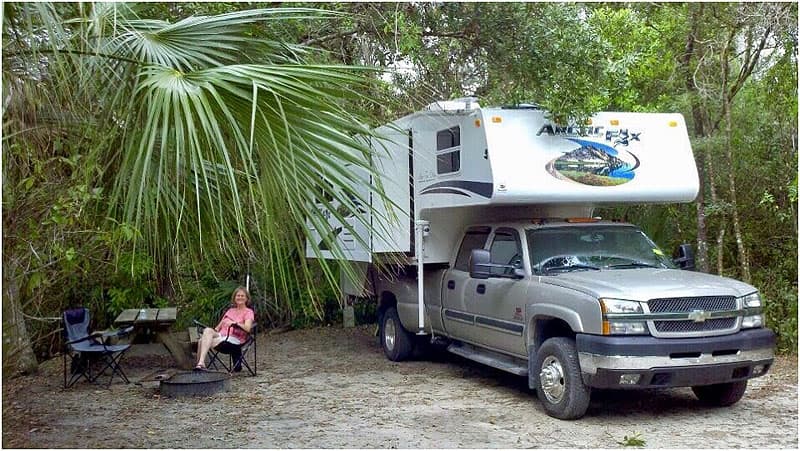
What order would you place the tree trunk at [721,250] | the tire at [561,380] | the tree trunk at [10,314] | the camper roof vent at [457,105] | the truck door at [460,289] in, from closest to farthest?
the tree trunk at [10,314] → the tire at [561,380] → the camper roof vent at [457,105] → the truck door at [460,289] → the tree trunk at [721,250]

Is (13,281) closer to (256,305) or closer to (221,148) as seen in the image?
(221,148)

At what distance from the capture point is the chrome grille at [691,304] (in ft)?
22.8

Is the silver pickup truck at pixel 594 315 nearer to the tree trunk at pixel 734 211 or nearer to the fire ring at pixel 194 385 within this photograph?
the fire ring at pixel 194 385

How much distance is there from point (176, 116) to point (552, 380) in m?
4.25

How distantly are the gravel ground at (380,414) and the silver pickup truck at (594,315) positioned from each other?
365mm

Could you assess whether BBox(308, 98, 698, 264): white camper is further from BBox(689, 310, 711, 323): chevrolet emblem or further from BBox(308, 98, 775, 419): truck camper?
BBox(689, 310, 711, 323): chevrolet emblem

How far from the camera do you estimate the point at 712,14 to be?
1184 cm

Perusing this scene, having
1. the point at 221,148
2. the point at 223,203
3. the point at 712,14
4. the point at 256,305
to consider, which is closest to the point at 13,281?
the point at 223,203

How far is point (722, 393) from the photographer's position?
7.72 m

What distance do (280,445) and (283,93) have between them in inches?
120

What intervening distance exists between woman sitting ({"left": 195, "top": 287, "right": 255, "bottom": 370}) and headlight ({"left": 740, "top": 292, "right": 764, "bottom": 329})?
5.24m

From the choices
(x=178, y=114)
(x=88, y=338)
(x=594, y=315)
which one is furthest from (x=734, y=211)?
(x=178, y=114)

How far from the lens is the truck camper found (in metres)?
6.94

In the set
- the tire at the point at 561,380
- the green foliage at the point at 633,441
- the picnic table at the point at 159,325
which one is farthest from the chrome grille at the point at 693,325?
the picnic table at the point at 159,325
